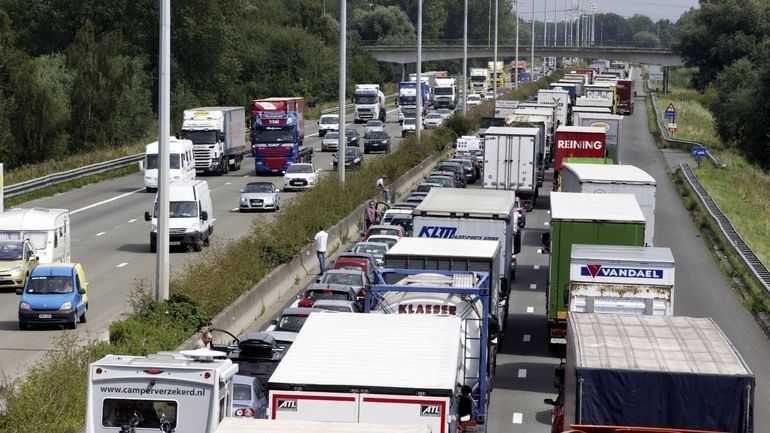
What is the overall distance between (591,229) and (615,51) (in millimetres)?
153768

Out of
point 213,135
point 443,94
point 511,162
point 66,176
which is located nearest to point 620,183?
point 511,162

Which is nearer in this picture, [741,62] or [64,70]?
[64,70]

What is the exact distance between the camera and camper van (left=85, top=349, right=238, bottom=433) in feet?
51.7

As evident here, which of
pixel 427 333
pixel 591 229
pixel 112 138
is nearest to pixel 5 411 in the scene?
pixel 427 333

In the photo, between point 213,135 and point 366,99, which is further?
point 366,99

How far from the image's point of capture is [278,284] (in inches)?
1405

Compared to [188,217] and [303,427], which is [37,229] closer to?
[188,217]

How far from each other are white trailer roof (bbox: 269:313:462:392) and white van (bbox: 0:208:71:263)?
67.8 feet

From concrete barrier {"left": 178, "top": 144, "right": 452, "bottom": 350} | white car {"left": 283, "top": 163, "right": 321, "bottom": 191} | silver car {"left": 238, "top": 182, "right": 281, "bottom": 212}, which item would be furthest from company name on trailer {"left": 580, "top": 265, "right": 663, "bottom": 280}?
white car {"left": 283, "top": 163, "right": 321, "bottom": 191}

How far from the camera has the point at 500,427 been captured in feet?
75.7

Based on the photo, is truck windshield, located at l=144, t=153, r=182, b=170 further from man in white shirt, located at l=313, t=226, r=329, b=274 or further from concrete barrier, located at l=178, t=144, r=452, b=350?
man in white shirt, located at l=313, t=226, r=329, b=274

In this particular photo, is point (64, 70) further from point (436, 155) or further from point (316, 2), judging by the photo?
point (316, 2)

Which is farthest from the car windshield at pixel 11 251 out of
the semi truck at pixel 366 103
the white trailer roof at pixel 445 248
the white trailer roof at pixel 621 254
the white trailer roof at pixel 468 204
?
the semi truck at pixel 366 103

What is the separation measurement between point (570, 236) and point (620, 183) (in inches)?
351
